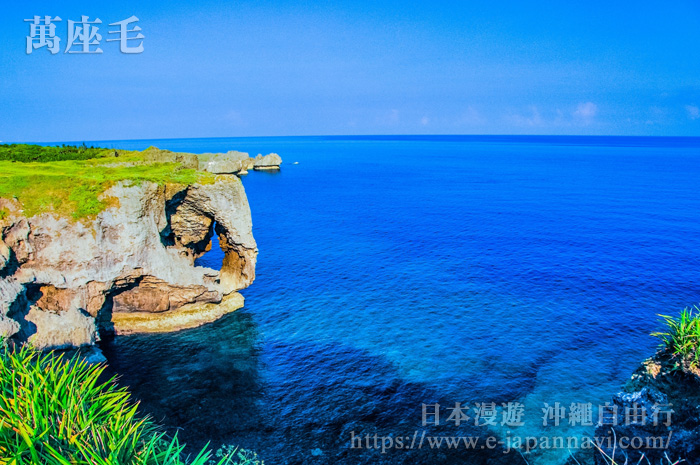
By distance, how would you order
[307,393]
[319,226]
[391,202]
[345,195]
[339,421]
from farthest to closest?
1. [345,195]
2. [391,202]
3. [319,226]
4. [307,393]
5. [339,421]

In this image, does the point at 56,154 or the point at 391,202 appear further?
the point at 391,202

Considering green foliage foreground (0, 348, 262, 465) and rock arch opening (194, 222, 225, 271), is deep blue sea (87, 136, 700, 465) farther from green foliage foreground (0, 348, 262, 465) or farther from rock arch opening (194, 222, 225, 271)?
green foliage foreground (0, 348, 262, 465)

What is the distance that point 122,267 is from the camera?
33.3m

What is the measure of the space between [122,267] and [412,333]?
24083 mm

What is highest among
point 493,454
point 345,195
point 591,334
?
point 345,195

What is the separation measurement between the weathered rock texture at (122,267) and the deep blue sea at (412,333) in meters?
2.72

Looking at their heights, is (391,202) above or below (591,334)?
above

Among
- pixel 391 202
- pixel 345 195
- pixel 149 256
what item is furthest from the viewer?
pixel 345 195

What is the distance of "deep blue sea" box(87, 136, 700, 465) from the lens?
26422 mm

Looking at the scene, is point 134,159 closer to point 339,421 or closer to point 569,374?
point 339,421

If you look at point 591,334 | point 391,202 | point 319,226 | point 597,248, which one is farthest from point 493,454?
point 391,202

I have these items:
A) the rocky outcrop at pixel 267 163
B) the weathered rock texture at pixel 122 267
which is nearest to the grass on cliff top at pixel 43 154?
the weathered rock texture at pixel 122 267

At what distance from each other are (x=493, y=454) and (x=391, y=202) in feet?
248

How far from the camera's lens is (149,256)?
113ft
